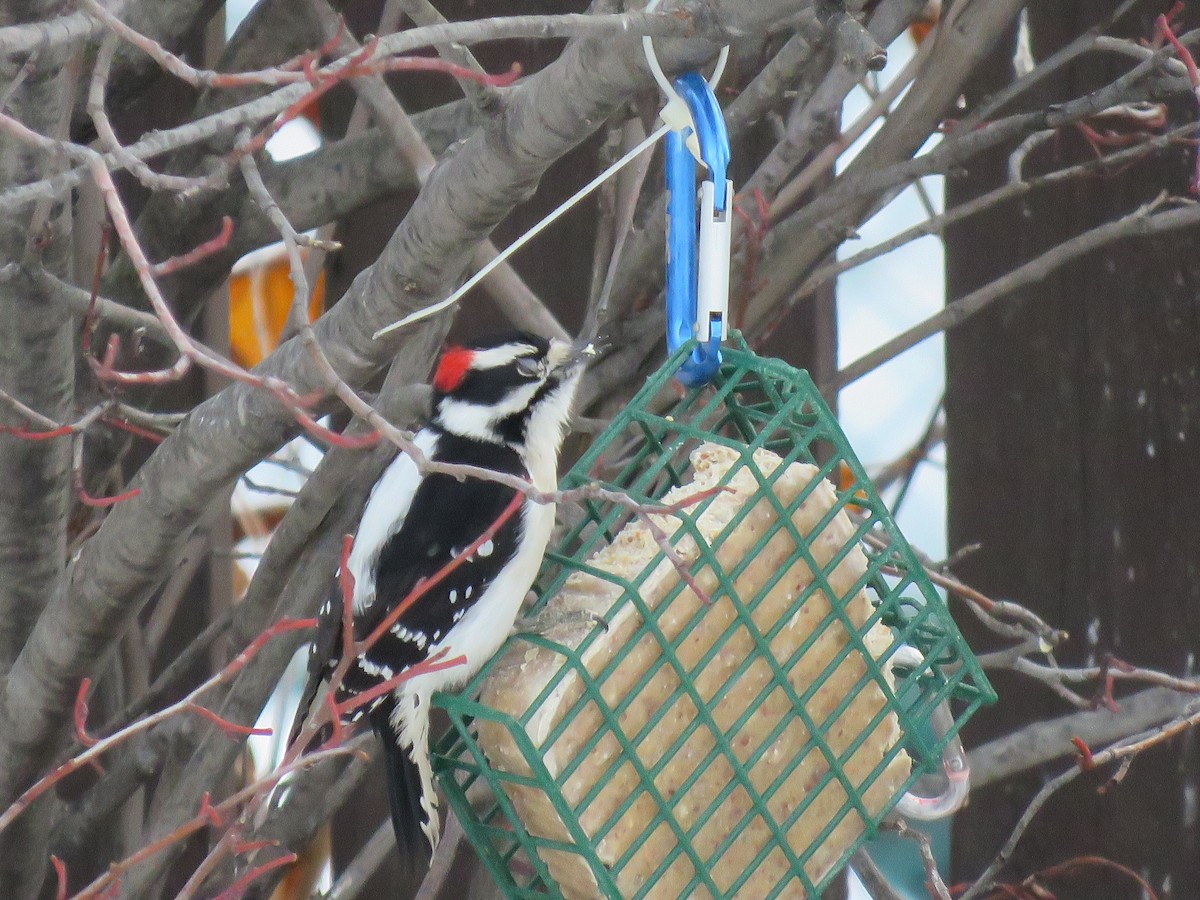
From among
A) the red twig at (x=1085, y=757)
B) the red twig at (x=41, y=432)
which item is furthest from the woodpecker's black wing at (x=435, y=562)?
the red twig at (x=1085, y=757)

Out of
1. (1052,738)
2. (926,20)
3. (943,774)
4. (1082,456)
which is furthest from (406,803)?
(926,20)

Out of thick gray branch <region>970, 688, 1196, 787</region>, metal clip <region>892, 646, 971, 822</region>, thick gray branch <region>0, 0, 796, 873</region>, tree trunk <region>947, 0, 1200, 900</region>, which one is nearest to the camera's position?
thick gray branch <region>0, 0, 796, 873</region>

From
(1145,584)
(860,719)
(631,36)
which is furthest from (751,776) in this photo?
(1145,584)

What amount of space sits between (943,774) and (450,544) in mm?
820

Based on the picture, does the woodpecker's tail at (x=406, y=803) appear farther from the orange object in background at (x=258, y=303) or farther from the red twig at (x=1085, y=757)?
the orange object in background at (x=258, y=303)

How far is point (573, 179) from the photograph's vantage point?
10.7ft

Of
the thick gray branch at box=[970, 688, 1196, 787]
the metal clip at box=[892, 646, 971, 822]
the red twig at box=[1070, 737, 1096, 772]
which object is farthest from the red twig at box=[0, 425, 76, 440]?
the thick gray branch at box=[970, 688, 1196, 787]

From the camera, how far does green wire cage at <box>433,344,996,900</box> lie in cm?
186

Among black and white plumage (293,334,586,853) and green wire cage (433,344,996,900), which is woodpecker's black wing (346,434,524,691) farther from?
green wire cage (433,344,996,900)

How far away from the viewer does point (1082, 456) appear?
125 inches

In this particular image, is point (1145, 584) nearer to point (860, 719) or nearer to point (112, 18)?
point (860, 719)

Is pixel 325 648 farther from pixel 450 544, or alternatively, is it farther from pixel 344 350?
pixel 344 350

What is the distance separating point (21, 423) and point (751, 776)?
1.25 m

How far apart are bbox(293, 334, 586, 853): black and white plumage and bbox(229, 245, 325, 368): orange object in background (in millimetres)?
1392
